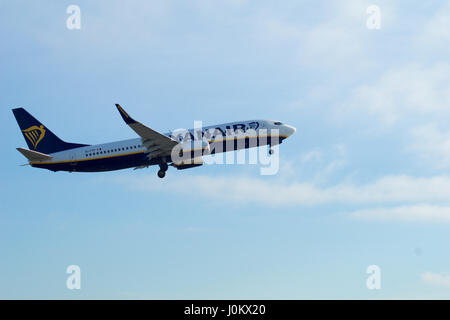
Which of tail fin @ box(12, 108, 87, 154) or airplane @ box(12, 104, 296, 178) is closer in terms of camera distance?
airplane @ box(12, 104, 296, 178)

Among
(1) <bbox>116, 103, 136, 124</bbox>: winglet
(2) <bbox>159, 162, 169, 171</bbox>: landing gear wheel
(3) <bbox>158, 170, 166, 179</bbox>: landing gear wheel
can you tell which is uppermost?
(1) <bbox>116, 103, 136, 124</bbox>: winglet

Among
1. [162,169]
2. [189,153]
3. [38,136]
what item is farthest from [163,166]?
[38,136]

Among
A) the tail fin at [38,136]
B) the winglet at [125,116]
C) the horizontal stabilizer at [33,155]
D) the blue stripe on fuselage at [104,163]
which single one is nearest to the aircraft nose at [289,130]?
the blue stripe on fuselage at [104,163]

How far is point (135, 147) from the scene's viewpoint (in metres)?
75.4

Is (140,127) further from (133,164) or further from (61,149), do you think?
(61,149)

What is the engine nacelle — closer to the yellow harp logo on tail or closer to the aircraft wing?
the aircraft wing

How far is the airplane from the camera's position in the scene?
242 ft

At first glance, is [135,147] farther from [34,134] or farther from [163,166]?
[34,134]

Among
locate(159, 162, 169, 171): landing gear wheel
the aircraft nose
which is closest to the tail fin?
locate(159, 162, 169, 171): landing gear wheel
